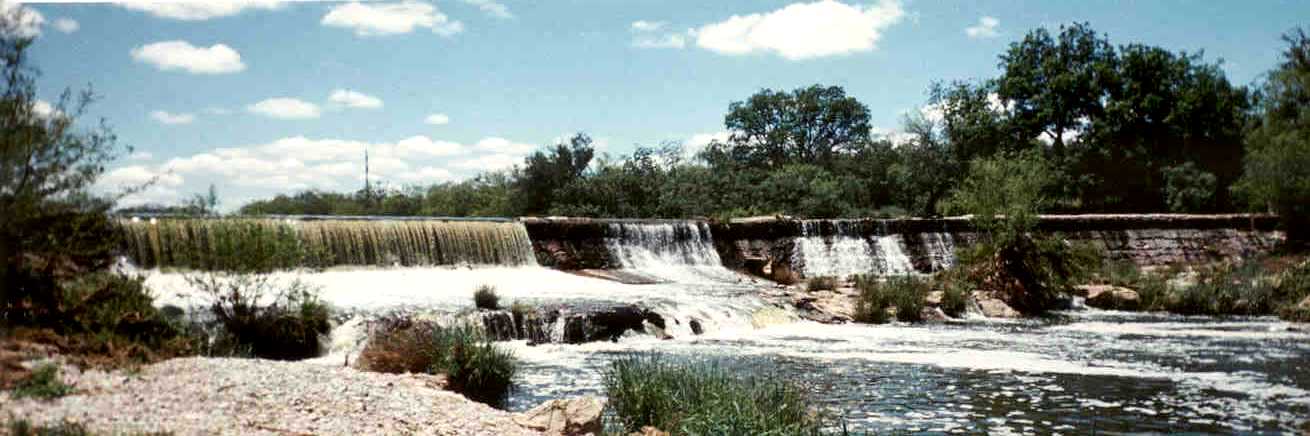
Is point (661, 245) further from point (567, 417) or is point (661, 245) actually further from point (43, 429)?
point (43, 429)

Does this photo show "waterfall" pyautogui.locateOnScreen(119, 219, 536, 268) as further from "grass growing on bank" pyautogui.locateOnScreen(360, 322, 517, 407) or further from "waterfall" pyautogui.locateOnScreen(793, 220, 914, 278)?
"waterfall" pyautogui.locateOnScreen(793, 220, 914, 278)

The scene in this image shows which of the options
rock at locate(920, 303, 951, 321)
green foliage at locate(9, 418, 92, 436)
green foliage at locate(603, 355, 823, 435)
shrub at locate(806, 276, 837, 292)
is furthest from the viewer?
shrub at locate(806, 276, 837, 292)

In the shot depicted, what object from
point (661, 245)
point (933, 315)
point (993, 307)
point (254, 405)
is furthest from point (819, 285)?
point (254, 405)

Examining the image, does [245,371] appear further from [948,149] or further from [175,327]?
[948,149]

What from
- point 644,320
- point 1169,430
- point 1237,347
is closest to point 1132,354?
point 1237,347

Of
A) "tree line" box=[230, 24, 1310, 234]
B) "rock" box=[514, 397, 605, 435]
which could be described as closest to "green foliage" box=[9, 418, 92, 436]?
"rock" box=[514, 397, 605, 435]

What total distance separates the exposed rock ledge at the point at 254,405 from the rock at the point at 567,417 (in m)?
0.16

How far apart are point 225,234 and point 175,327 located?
3435mm

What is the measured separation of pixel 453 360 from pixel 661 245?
63.4ft

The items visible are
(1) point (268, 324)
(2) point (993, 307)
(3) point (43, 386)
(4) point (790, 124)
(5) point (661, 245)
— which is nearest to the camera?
(3) point (43, 386)

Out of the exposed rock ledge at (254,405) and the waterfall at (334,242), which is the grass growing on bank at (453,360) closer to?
the exposed rock ledge at (254,405)

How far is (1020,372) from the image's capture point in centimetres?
1295

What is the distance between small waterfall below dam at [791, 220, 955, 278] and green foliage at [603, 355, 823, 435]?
22.0 metres

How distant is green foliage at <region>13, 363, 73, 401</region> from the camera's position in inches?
284
